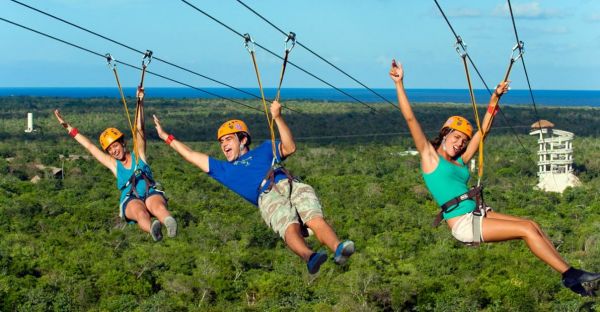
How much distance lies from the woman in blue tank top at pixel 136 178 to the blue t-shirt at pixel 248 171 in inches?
54.7

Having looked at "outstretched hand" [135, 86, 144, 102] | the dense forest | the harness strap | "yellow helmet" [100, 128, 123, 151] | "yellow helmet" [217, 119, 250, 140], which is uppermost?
"outstretched hand" [135, 86, 144, 102]

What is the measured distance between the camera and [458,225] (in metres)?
11.6

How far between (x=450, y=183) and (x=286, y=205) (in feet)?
5.91

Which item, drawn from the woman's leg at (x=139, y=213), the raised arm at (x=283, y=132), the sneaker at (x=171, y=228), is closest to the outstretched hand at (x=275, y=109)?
the raised arm at (x=283, y=132)

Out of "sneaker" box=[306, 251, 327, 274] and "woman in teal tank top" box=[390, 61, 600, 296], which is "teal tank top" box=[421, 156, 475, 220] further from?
"sneaker" box=[306, 251, 327, 274]

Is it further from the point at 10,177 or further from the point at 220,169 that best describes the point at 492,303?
the point at 10,177

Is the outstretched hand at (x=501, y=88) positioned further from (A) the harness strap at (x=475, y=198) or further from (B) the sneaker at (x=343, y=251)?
(B) the sneaker at (x=343, y=251)

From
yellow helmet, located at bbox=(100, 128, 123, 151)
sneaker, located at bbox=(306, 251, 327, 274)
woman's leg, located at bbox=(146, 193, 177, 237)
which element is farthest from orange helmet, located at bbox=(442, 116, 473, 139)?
yellow helmet, located at bbox=(100, 128, 123, 151)

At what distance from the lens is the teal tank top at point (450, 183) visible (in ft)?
37.6

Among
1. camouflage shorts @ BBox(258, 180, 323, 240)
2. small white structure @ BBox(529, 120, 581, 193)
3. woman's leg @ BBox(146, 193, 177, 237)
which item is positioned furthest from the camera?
small white structure @ BBox(529, 120, 581, 193)

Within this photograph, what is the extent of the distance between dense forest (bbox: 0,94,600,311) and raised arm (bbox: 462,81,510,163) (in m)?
21.9

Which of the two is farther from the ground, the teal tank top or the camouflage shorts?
the teal tank top

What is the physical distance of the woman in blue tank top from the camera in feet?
45.0

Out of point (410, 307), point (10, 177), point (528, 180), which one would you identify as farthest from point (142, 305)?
point (528, 180)
